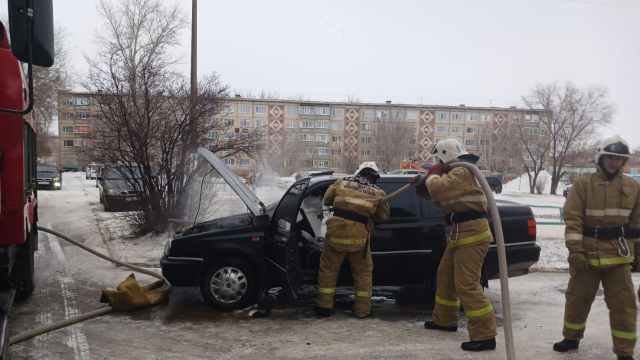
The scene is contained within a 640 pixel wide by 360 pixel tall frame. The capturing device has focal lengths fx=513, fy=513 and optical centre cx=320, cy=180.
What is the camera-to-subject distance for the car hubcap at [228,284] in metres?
6.02

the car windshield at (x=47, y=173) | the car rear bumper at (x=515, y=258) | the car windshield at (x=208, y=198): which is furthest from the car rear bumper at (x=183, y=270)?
the car windshield at (x=47, y=173)

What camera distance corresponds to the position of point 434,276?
241 inches

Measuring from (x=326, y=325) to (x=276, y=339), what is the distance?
691 millimetres

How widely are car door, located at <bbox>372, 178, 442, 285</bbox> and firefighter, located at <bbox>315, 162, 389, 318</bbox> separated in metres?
0.29

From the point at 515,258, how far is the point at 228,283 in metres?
3.43

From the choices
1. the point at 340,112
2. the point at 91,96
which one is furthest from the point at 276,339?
the point at 340,112

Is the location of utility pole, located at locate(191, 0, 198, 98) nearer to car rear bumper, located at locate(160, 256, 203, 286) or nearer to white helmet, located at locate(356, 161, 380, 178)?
car rear bumper, located at locate(160, 256, 203, 286)

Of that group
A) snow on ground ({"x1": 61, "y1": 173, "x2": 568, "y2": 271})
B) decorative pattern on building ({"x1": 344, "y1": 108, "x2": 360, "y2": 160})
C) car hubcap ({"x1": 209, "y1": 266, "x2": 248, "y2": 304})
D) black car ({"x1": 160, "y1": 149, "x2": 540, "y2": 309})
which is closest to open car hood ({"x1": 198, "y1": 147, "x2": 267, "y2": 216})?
black car ({"x1": 160, "y1": 149, "x2": 540, "y2": 309})

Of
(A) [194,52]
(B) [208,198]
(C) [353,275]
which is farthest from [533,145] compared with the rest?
(B) [208,198]

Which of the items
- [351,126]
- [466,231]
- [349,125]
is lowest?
[466,231]

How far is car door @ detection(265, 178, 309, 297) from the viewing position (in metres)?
5.67

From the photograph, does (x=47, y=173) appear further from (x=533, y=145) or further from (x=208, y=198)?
(x=533, y=145)

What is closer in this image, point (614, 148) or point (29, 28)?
point (29, 28)

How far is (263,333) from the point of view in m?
5.33
